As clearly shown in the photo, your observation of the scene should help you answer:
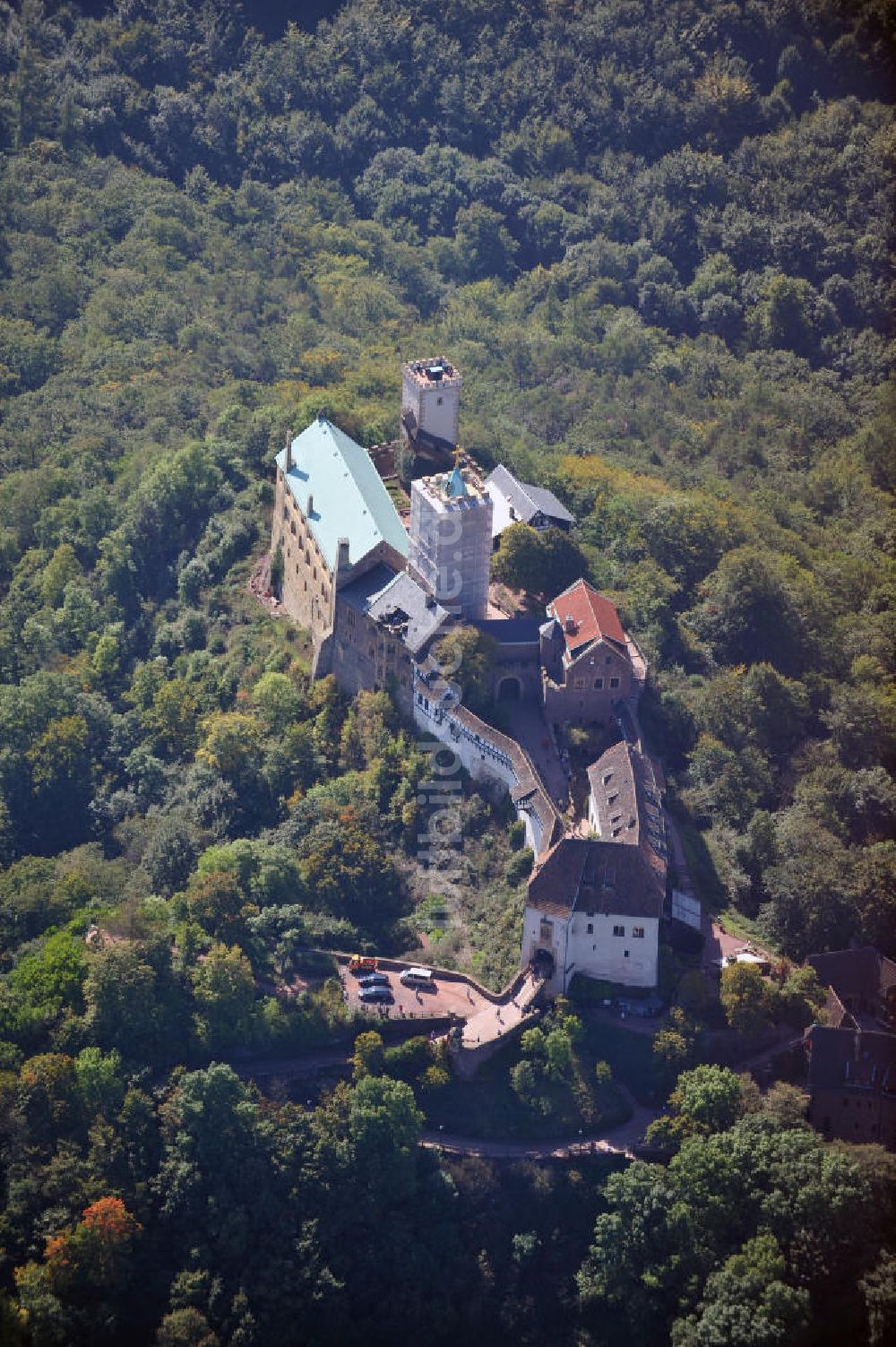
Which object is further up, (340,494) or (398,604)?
(340,494)

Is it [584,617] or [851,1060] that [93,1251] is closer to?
→ [851,1060]

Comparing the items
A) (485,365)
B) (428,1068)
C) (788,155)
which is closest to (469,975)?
(428,1068)

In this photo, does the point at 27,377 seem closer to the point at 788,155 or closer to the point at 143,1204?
the point at 788,155

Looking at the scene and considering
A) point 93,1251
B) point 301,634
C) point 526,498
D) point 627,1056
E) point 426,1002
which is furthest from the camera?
point 301,634

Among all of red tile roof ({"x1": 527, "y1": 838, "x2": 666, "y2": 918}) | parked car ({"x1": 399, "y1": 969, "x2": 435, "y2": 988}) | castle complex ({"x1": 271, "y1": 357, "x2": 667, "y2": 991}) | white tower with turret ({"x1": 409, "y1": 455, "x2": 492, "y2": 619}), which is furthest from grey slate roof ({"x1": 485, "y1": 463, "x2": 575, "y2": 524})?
parked car ({"x1": 399, "y1": 969, "x2": 435, "y2": 988})

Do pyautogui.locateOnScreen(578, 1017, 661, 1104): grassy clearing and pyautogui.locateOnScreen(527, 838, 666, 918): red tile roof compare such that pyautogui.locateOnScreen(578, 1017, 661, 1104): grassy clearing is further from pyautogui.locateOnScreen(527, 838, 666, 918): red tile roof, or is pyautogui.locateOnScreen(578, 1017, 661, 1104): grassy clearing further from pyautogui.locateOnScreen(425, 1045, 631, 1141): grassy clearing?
pyautogui.locateOnScreen(527, 838, 666, 918): red tile roof

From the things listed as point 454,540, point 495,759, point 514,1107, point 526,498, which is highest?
point 454,540

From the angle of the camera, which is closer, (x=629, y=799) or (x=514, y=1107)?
(x=514, y=1107)

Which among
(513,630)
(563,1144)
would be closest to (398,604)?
(513,630)
